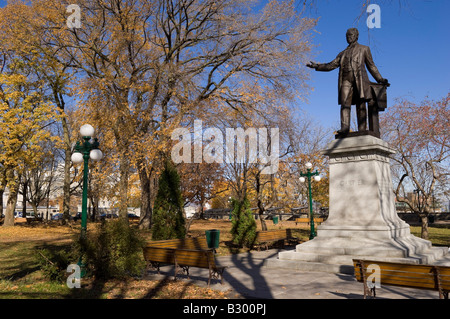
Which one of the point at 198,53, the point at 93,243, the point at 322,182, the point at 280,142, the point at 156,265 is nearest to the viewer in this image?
the point at 93,243

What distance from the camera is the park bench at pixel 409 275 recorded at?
5.77 meters

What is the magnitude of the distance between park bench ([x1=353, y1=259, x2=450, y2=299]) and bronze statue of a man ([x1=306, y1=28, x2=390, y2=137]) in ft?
18.1

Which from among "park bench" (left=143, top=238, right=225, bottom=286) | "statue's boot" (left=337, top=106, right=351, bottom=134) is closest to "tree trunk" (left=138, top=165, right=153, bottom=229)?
"park bench" (left=143, top=238, right=225, bottom=286)

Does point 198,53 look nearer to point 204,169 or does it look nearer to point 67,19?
point 67,19

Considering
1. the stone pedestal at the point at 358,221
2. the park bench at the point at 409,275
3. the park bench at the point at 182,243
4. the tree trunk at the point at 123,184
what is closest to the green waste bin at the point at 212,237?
the park bench at the point at 182,243

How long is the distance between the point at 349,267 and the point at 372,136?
396 cm

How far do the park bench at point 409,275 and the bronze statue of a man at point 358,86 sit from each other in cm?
550

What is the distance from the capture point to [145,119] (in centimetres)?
2044

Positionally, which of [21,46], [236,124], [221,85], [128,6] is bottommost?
[236,124]

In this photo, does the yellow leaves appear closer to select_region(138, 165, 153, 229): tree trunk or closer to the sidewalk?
select_region(138, 165, 153, 229): tree trunk

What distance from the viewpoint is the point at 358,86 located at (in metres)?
11.1

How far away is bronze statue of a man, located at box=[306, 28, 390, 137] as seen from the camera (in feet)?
36.7

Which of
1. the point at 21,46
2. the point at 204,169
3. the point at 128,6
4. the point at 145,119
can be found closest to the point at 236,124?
the point at 145,119
